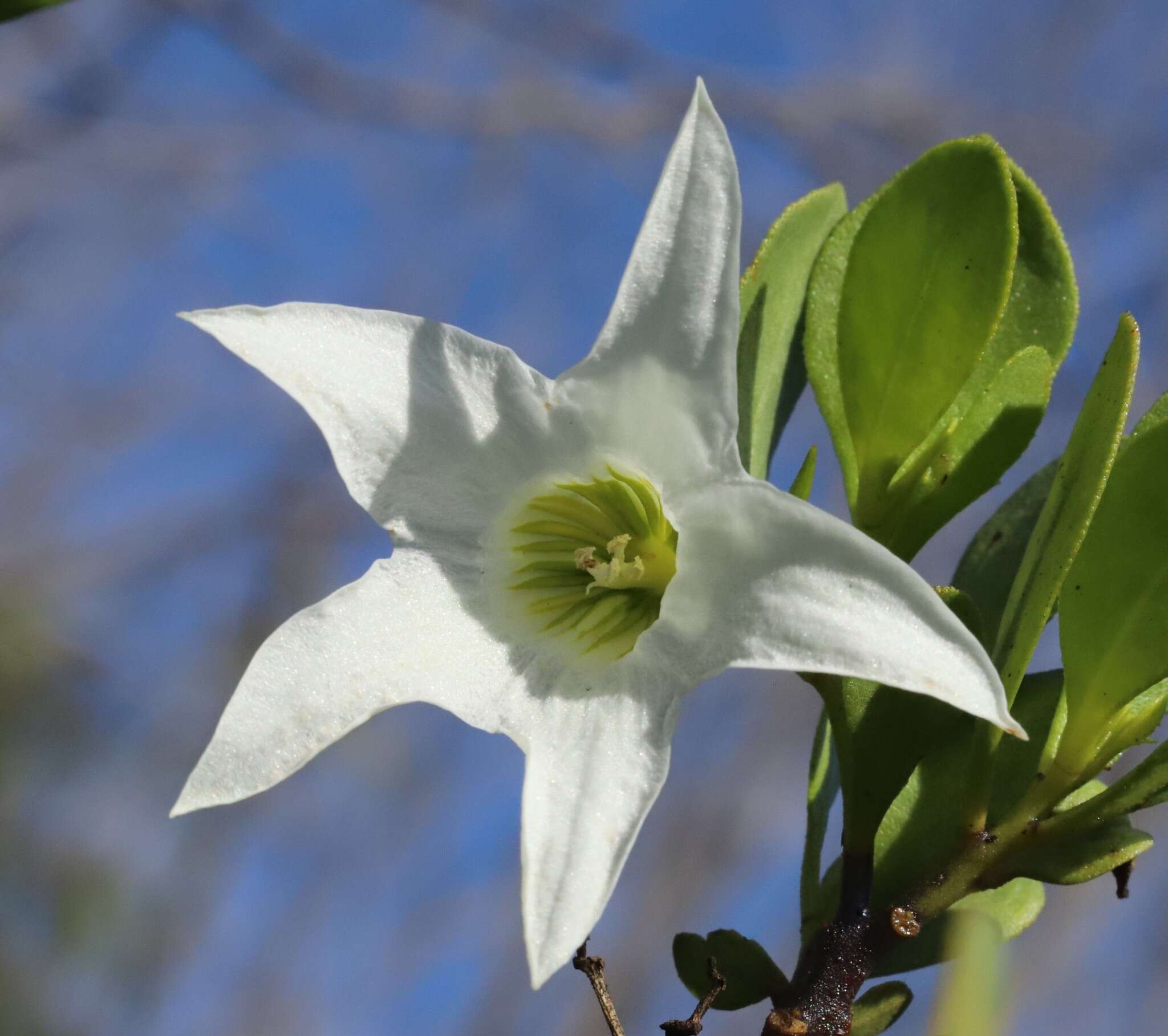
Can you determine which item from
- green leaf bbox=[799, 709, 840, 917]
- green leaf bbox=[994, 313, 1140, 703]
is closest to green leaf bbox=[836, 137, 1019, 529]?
green leaf bbox=[994, 313, 1140, 703]

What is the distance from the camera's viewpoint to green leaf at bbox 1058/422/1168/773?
1.32 m

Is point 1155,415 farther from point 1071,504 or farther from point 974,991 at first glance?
point 974,991

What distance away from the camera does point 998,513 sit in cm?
175

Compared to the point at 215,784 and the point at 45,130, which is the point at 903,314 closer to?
the point at 215,784

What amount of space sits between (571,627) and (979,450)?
0.57m

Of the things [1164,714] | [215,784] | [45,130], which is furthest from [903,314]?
[45,130]

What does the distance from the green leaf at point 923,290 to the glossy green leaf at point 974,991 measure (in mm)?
538

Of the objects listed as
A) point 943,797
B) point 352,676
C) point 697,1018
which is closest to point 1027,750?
point 943,797

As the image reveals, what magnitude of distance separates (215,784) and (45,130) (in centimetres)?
662

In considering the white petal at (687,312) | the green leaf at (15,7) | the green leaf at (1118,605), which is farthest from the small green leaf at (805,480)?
the green leaf at (15,7)

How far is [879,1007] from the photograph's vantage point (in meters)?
1.42

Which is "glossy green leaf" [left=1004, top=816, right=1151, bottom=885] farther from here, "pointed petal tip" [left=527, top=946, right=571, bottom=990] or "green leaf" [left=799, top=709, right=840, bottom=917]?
"pointed petal tip" [left=527, top=946, right=571, bottom=990]

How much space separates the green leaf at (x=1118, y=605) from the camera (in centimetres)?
132

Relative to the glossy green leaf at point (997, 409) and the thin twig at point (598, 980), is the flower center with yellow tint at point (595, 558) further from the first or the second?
the thin twig at point (598, 980)
